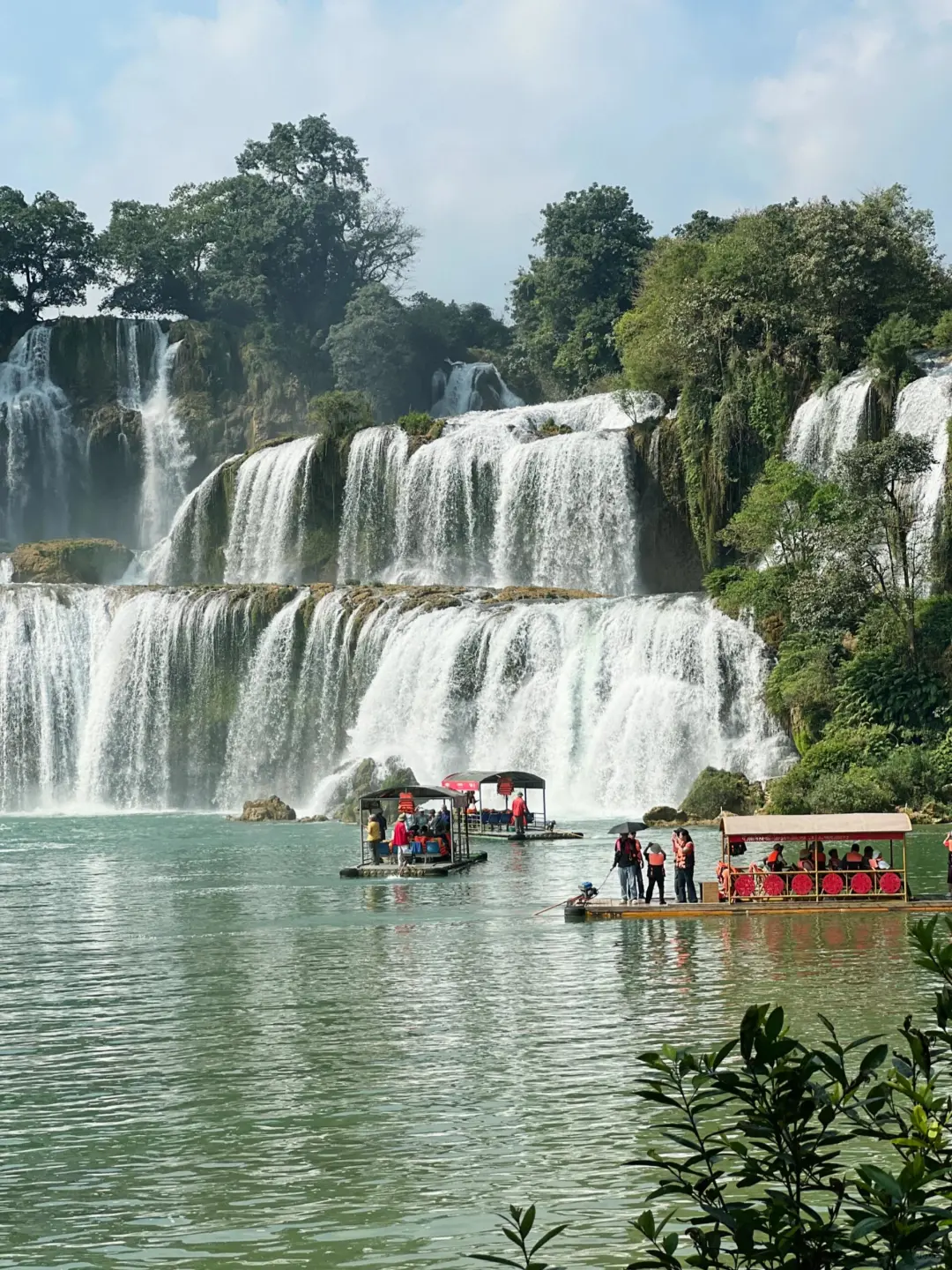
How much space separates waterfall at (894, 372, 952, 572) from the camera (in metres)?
52.5

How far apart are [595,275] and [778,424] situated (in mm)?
35806

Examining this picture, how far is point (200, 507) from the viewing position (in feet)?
255

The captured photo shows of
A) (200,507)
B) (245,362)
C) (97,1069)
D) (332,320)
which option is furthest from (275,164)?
(97,1069)

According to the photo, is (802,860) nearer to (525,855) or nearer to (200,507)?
(525,855)

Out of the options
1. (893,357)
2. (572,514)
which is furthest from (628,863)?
(572,514)

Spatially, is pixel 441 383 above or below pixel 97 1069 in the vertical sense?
above

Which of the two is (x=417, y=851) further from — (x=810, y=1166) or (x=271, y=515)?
(x=271, y=515)

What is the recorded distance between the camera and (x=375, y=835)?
37.0 m

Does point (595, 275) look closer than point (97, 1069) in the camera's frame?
No

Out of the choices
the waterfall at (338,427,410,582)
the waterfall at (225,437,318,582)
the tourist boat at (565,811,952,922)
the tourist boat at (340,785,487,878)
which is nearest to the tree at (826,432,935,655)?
the tourist boat at (340,785,487,878)

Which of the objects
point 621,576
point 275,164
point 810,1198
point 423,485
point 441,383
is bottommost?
point 810,1198

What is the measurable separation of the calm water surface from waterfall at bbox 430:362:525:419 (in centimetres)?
6512

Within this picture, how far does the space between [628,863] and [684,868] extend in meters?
0.94

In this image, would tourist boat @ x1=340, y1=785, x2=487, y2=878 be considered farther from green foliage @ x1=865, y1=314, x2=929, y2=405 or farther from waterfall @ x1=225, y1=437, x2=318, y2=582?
waterfall @ x1=225, y1=437, x2=318, y2=582
